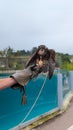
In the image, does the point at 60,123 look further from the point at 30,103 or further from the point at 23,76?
the point at 23,76

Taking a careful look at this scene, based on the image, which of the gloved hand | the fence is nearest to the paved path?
the fence

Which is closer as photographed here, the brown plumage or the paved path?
the brown plumage

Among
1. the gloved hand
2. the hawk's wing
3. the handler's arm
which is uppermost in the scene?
the hawk's wing

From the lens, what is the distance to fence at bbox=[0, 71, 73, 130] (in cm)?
683

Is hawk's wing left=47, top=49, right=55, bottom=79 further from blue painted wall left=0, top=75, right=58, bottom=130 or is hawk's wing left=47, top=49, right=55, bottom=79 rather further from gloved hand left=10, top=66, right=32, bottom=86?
blue painted wall left=0, top=75, right=58, bottom=130

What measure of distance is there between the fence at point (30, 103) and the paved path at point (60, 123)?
1.03 ft

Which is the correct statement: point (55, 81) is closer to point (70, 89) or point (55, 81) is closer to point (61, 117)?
point (61, 117)

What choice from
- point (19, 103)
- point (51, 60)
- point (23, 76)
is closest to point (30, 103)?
point (19, 103)

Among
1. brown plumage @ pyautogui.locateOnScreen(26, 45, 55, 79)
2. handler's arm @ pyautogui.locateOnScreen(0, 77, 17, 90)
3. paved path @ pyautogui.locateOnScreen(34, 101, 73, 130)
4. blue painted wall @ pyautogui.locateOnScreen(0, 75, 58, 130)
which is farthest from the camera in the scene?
paved path @ pyautogui.locateOnScreen(34, 101, 73, 130)

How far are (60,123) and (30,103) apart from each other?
56.6 inches

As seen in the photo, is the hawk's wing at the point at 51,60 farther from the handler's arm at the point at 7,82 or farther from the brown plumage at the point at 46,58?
the handler's arm at the point at 7,82

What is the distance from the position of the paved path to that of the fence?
12.3 inches

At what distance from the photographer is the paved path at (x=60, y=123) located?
28.3 feet

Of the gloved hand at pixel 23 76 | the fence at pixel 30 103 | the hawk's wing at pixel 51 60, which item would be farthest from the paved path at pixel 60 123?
the gloved hand at pixel 23 76
